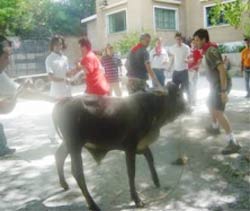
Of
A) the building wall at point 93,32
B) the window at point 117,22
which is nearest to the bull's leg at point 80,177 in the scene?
the window at point 117,22

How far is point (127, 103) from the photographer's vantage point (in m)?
4.52

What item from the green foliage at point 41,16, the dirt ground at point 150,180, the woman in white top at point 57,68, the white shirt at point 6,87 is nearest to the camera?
the white shirt at point 6,87

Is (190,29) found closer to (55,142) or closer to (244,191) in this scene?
(55,142)

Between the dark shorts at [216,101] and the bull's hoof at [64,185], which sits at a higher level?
the dark shorts at [216,101]

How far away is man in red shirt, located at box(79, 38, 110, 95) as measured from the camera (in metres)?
6.47

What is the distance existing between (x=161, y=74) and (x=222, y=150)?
4.16 meters

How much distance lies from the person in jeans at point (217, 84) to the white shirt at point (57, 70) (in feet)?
7.28

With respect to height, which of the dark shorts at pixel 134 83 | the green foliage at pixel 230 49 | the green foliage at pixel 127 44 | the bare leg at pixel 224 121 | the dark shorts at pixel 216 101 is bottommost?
the bare leg at pixel 224 121

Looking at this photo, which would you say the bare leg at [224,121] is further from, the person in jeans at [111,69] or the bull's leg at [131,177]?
the person in jeans at [111,69]

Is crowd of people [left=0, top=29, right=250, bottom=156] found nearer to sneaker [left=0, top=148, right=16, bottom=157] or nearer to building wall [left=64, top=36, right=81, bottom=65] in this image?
sneaker [left=0, top=148, right=16, bottom=157]

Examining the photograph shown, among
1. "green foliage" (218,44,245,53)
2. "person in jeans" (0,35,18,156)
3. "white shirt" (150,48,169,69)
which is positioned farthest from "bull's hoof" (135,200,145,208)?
"green foliage" (218,44,245,53)

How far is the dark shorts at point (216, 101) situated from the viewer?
20.6 feet

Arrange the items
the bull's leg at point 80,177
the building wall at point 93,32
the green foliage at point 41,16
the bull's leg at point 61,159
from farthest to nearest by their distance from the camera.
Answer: the building wall at point 93,32 < the green foliage at point 41,16 < the bull's leg at point 61,159 < the bull's leg at point 80,177

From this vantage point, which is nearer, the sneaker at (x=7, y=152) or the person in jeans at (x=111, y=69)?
the sneaker at (x=7, y=152)
